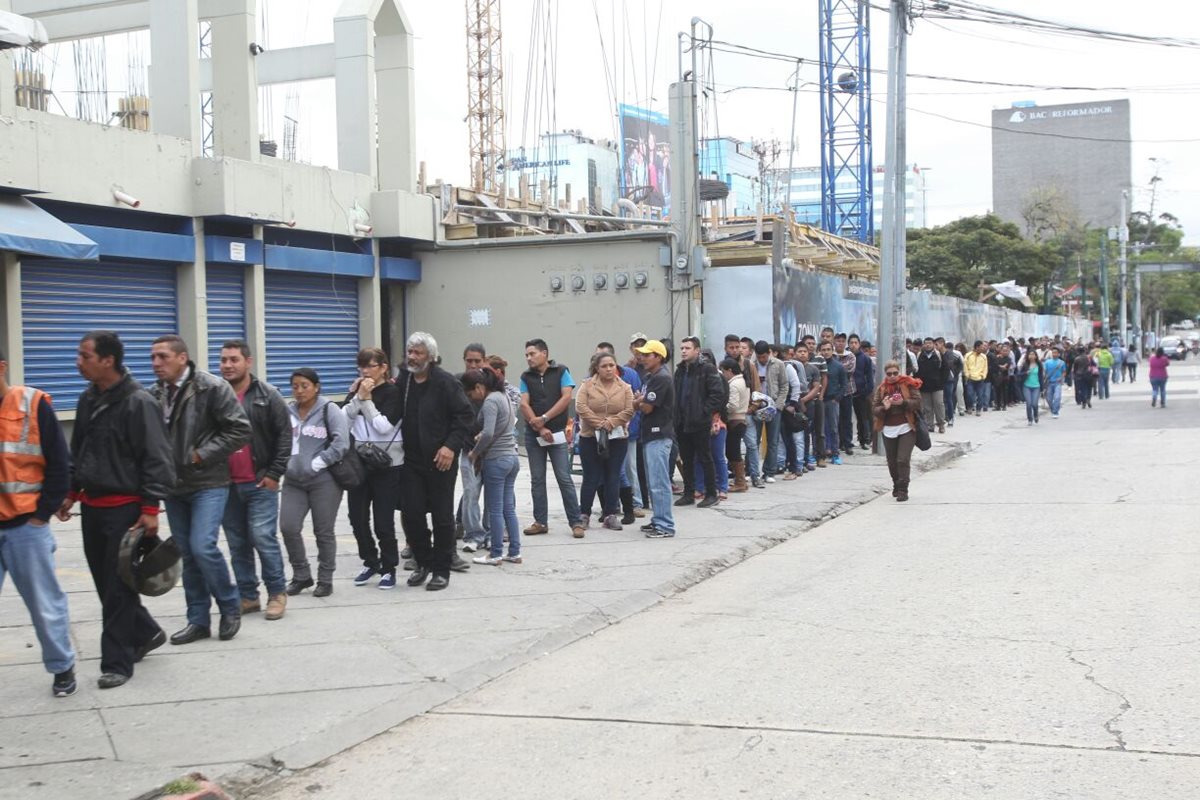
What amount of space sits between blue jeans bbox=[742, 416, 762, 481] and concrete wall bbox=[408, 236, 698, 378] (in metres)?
4.84

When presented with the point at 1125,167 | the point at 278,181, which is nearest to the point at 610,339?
the point at 278,181

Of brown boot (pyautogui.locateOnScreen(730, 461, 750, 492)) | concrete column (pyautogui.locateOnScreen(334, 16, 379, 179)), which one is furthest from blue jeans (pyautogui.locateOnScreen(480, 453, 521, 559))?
concrete column (pyautogui.locateOnScreen(334, 16, 379, 179))

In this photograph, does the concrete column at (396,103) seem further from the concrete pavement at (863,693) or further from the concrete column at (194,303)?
the concrete pavement at (863,693)

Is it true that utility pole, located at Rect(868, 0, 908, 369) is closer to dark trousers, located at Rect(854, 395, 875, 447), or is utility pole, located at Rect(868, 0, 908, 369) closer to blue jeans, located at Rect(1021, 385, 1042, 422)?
dark trousers, located at Rect(854, 395, 875, 447)

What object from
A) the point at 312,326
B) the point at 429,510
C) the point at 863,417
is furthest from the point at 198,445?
Answer: the point at 863,417

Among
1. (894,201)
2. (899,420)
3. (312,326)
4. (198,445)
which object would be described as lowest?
(899,420)

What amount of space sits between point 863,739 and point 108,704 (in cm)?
384

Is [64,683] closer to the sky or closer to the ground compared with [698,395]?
closer to the ground

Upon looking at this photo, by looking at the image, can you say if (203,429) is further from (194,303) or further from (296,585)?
(194,303)

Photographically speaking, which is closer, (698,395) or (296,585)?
(296,585)

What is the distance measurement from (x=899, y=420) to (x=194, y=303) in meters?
9.48

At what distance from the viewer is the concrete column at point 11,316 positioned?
1391 cm

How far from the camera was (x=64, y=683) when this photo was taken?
640 cm

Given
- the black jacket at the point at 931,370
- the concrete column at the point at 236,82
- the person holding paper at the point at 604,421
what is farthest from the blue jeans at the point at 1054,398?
the person holding paper at the point at 604,421
